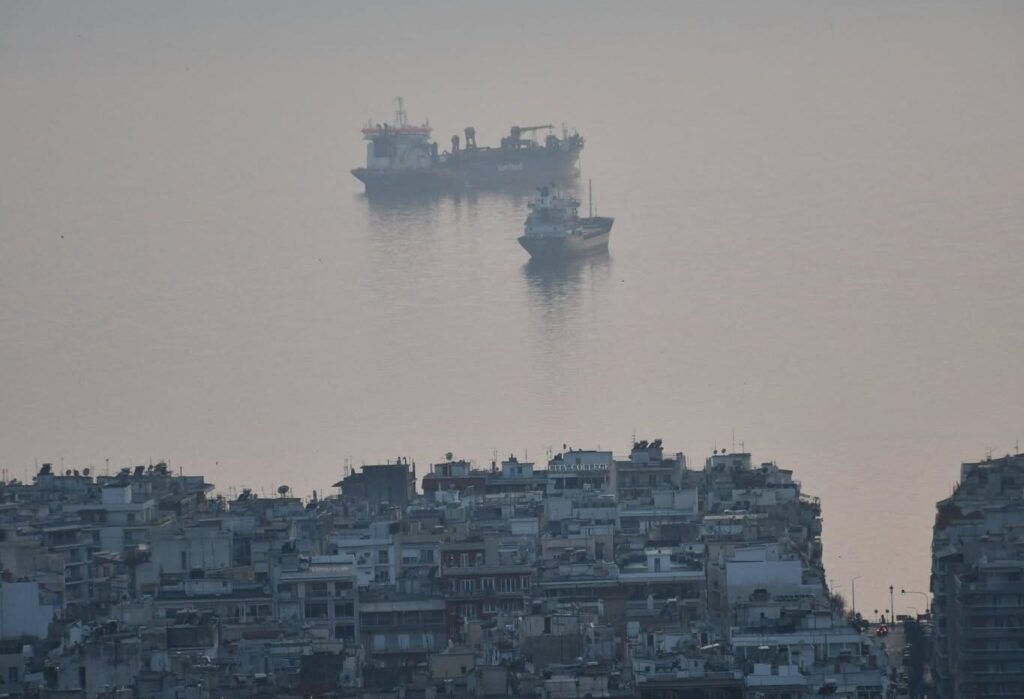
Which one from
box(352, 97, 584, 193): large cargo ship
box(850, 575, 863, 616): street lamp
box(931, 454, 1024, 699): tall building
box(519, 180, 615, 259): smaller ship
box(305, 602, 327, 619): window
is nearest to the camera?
box(931, 454, 1024, 699): tall building

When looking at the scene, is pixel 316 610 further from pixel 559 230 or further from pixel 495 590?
pixel 559 230

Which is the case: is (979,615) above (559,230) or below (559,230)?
below

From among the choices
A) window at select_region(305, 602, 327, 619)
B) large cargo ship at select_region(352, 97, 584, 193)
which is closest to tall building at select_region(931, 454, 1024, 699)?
window at select_region(305, 602, 327, 619)

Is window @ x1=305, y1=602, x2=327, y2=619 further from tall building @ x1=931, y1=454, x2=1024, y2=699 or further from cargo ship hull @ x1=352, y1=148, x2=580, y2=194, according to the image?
cargo ship hull @ x1=352, y1=148, x2=580, y2=194

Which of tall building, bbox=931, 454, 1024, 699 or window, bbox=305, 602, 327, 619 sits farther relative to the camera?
window, bbox=305, 602, 327, 619

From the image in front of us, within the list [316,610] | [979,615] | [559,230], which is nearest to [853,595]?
[316,610]

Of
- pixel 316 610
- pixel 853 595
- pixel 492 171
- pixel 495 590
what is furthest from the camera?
pixel 492 171

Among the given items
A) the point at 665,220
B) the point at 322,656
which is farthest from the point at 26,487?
the point at 665,220
